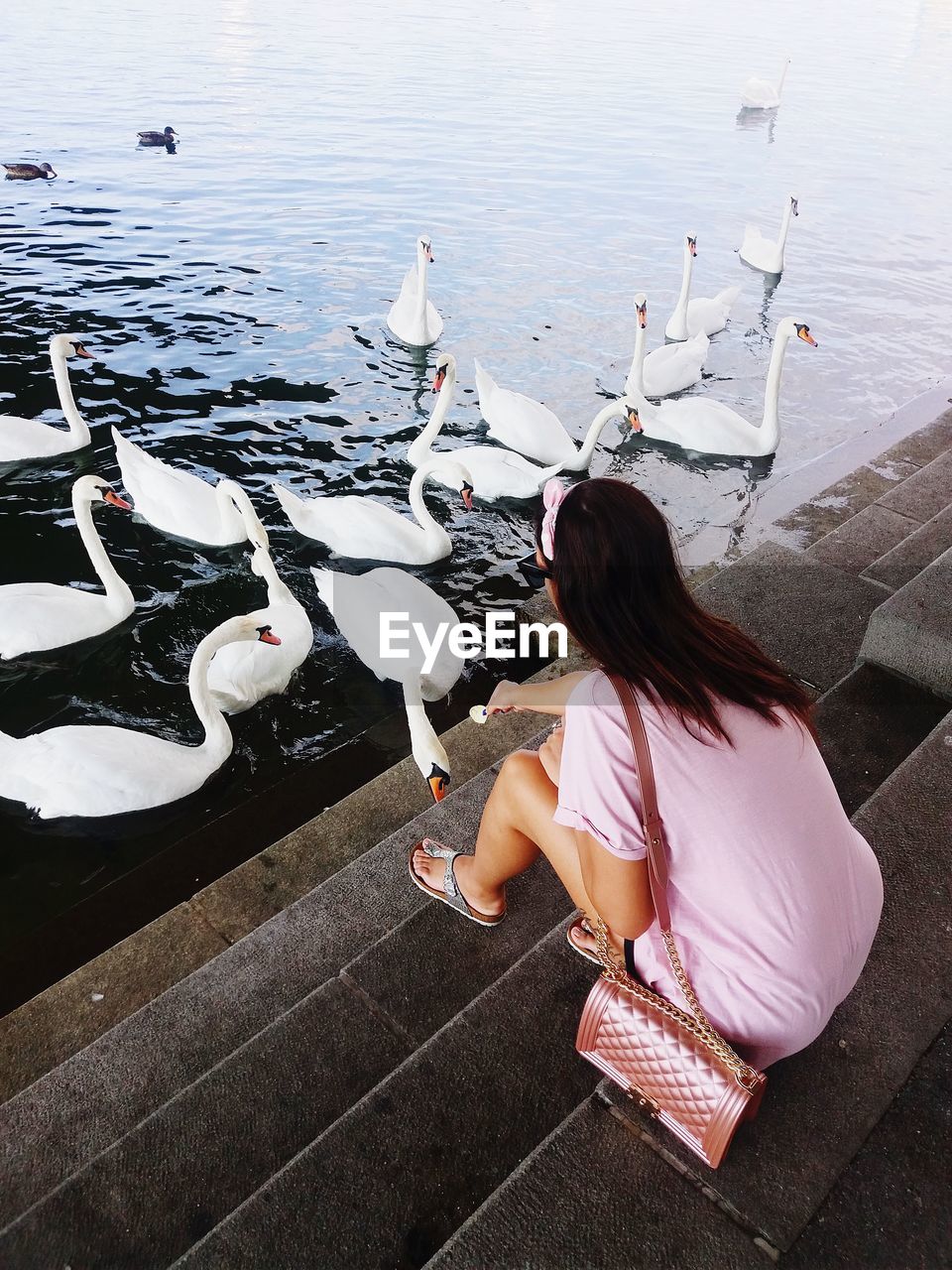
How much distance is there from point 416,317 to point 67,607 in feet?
17.8

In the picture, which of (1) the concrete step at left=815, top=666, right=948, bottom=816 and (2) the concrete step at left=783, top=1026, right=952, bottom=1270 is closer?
(2) the concrete step at left=783, top=1026, right=952, bottom=1270

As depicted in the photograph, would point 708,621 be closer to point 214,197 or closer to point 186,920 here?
point 186,920

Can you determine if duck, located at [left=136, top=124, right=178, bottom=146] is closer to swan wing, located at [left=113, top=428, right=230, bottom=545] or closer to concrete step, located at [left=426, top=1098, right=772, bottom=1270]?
swan wing, located at [left=113, top=428, right=230, bottom=545]

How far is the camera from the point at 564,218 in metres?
14.1

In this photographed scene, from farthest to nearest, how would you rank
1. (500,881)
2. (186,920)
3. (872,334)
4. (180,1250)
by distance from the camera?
(872,334), (186,920), (500,881), (180,1250)

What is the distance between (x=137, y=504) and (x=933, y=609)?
16.7 ft

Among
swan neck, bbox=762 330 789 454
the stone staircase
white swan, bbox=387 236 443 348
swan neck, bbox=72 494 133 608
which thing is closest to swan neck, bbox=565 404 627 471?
swan neck, bbox=762 330 789 454

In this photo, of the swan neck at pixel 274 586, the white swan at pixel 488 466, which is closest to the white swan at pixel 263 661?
the swan neck at pixel 274 586

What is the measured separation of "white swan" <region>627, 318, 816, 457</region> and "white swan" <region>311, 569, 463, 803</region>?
11.1ft

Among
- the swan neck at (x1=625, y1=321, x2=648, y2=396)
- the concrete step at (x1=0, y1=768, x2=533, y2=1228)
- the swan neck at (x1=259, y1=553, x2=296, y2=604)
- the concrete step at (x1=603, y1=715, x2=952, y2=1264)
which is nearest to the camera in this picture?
the concrete step at (x1=603, y1=715, x2=952, y2=1264)

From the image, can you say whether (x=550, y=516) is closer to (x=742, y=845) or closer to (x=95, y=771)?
(x=742, y=845)

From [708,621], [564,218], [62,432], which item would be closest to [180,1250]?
[708,621]

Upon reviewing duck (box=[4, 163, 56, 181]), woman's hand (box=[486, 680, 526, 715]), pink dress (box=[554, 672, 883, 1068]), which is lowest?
duck (box=[4, 163, 56, 181])

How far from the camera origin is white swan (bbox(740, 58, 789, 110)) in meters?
21.8
